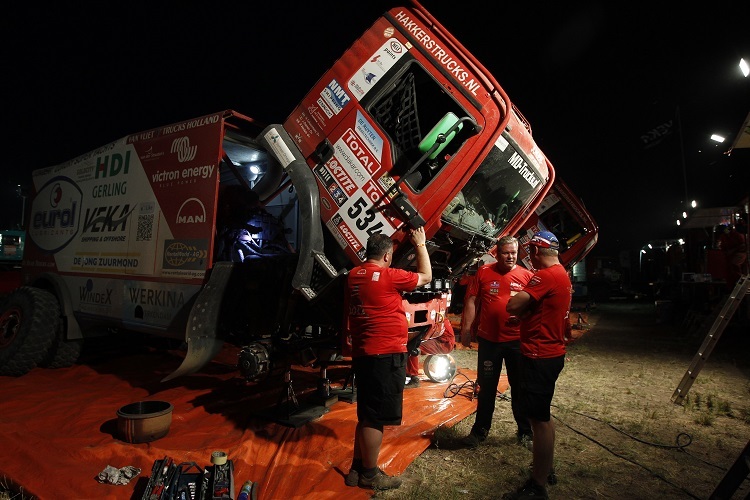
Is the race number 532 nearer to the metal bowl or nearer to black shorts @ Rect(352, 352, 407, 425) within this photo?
black shorts @ Rect(352, 352, 407, 425)

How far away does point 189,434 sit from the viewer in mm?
3912

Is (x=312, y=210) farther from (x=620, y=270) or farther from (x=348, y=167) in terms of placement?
(x=620, y=270)

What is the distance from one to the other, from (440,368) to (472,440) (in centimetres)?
194

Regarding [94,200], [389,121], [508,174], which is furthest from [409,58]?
[94,200]

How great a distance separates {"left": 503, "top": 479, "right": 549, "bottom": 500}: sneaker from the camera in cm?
286

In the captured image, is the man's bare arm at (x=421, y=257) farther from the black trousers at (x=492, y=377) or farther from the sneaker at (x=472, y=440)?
the sneaker at (x=472, y=440)

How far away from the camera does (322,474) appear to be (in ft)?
10.6

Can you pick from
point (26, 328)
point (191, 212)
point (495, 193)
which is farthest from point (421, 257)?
point (26, 328)

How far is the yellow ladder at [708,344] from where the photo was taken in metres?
5.12

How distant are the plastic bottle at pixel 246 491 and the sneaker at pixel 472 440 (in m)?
1.81

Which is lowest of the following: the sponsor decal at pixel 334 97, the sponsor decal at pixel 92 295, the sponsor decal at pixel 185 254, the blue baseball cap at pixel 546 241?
the sponsor decal at pixel 92 295

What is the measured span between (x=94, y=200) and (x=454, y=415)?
5.16 metres

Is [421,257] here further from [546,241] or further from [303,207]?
[303,207]

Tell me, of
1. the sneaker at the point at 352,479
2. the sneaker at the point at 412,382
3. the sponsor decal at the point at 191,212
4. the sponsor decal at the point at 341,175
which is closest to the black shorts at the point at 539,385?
the sneaker at the point at 352,479
